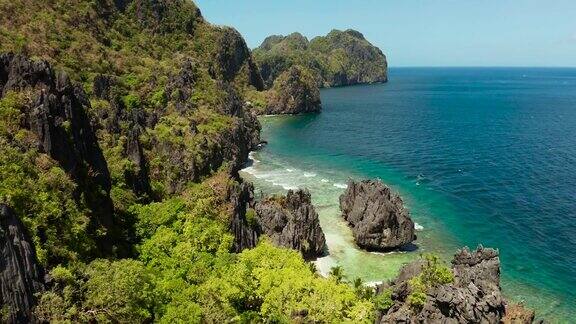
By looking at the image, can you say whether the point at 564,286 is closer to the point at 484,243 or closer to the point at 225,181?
the point at 484,243

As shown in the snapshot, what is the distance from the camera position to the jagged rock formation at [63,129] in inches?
1887

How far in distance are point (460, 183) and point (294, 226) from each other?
52328 mm

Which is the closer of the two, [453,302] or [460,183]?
[453,302]

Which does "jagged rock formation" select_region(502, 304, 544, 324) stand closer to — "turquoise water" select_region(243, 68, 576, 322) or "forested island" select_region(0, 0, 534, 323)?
"forested island" select_region(0, 0, 534, 323)

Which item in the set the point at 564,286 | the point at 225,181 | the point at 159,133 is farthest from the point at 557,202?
the point at 159,133

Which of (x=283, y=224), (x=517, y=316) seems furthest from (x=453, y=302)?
(x=283, y=224)

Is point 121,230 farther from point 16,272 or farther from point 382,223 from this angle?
point 382,223

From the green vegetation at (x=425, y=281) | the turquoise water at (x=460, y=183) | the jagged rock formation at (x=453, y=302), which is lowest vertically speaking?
the turquoise water at (x=460, y=183)

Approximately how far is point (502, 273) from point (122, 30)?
4943 inches

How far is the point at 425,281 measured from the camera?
153 ft

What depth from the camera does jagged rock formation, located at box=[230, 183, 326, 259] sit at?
221ft

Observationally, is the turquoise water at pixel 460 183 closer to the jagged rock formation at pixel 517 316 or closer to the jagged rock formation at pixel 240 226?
the jagged rock formation at pixel 517 316

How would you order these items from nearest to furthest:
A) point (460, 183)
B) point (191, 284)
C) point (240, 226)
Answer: point (191, 284)
point (240, 226)
point (460, 183)

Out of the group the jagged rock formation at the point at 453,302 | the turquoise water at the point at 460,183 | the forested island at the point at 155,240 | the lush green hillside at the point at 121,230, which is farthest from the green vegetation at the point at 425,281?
the turquoise water at the point at 460,183
